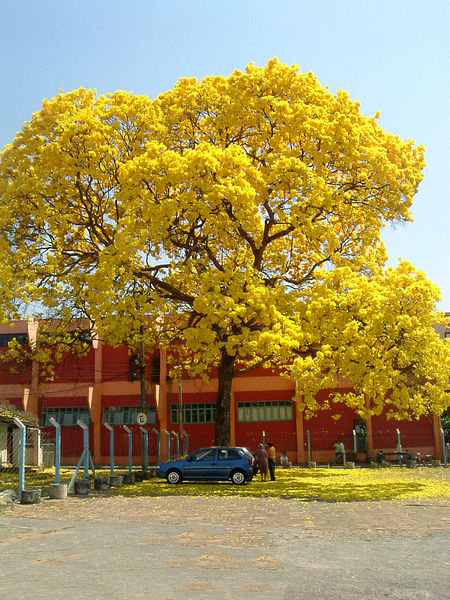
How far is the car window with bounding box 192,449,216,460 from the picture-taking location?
2291 cm

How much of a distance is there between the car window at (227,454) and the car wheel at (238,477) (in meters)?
0.54

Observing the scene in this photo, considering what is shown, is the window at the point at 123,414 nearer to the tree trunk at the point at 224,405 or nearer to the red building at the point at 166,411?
the red building at the point at 166,411

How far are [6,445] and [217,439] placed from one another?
11437 mm

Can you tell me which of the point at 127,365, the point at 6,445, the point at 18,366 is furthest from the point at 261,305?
the point at 18,366

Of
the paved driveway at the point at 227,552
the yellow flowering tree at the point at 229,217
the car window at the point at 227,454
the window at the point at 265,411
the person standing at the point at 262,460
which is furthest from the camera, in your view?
the window at the point at 265,411

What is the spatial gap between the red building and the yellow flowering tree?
37.7ft

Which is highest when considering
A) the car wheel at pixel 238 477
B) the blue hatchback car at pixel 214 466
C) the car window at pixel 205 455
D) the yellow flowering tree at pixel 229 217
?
the yellow flowering tree at pixel 229 217

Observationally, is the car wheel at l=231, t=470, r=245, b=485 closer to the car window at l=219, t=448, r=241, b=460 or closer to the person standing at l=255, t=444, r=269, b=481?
the car window at l=219, t=448, r=241, b=460

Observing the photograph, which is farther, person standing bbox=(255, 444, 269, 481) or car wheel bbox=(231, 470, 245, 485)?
person standing bbox=(255, 444, 269, 481)

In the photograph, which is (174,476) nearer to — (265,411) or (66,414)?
(265,411)

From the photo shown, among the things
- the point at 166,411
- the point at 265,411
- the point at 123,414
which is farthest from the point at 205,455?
the point at 123,414

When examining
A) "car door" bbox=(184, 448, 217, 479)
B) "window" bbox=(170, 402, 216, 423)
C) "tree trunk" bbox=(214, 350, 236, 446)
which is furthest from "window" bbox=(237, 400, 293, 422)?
"car door" bbox=(184, 448, 217, 479)

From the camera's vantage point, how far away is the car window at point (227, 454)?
74.6 ft

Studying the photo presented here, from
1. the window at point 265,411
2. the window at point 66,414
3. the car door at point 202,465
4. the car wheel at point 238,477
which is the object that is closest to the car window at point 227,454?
the car door at point 202,465
